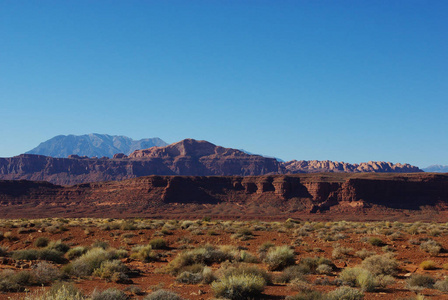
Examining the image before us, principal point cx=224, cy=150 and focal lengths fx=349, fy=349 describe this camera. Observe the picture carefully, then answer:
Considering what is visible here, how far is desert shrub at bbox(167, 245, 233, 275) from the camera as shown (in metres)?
13.3

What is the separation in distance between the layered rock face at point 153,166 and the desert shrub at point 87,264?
150 metres

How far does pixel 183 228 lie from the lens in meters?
28.0

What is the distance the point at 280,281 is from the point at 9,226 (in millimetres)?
23750

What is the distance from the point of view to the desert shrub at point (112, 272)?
11773 millimetres

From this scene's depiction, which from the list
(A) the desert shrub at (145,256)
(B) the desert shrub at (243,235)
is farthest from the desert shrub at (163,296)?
(B) the desert shrub at (243,235)

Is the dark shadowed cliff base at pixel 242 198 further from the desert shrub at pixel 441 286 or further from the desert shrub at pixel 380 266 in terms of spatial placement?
the desert shrub at pixel 441 286

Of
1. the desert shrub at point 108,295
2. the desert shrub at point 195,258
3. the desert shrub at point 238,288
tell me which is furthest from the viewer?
the desert shrub at point 195,258

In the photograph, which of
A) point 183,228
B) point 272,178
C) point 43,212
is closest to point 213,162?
point 272,178

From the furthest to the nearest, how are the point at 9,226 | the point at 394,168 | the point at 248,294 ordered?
the point at 394,168 → the point at 9,226 → the point at 248,294

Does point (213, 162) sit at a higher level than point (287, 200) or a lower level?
higher

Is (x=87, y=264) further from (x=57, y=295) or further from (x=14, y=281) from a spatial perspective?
(x=57, y=295)

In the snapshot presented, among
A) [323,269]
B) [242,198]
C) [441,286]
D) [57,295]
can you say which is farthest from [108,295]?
[242,198]

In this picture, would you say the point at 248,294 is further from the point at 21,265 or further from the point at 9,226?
the point at 9,226

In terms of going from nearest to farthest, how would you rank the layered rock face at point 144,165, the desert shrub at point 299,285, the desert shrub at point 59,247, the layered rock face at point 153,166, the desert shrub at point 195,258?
the desert shrub at point 299,285 < the desert shrub at point 195,258 < the desert shrub at point 59,247 < the layered rock face at point 144,165 < the layered rock face at point 153,166
